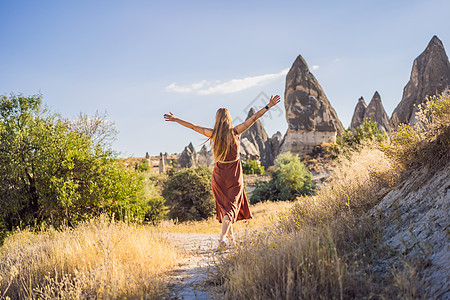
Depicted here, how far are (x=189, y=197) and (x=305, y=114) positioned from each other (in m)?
21.7

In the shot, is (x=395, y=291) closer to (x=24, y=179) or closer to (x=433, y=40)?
(x=24, y=179)

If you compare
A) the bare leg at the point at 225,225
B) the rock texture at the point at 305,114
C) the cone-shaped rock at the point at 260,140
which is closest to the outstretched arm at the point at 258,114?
the bare leg at the point at 225,225

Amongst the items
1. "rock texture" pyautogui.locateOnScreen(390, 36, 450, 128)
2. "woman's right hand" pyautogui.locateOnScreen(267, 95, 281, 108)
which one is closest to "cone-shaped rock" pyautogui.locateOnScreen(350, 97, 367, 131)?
"rock texture" pyautogui.locateOnScreen(390, 36, 450, 128)

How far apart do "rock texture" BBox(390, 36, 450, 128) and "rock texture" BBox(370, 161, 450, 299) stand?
30.5 metres

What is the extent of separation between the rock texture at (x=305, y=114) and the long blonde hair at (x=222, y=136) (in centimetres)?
2889

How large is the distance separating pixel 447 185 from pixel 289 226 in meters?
2.27

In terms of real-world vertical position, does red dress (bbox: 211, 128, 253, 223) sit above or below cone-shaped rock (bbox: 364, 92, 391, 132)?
below

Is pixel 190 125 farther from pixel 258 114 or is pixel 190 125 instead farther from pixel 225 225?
pixel 225 225

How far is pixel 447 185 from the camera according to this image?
331 centimetres

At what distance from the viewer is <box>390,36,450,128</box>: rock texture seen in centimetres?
3083

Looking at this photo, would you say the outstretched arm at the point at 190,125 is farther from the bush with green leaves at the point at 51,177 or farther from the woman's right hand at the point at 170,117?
the bush with green leaves at the point at 51,177

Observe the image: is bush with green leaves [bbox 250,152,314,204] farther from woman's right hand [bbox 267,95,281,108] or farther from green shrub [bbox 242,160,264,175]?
green shrub [bbox 242,160,264,175]

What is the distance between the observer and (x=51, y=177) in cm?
811

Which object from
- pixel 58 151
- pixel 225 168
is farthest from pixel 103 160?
pixel 225 168
